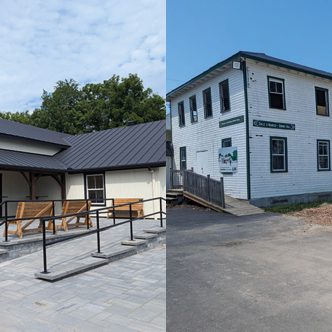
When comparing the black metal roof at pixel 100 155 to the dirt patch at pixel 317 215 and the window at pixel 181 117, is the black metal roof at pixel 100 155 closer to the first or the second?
the dirt patch at pixel 317 215

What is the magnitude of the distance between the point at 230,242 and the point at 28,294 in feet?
8.91

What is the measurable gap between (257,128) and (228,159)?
3.05 meters

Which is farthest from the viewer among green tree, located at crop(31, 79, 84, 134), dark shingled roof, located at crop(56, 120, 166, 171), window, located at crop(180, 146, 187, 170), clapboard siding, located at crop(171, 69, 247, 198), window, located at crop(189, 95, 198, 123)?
green tree, located at crop(31, 79, 84, 134)

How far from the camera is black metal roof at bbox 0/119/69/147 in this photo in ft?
39.5

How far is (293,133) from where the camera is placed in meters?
8.77

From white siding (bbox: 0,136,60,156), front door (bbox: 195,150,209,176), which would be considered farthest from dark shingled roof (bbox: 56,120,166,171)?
front door (bbox: 195,150,209,176)

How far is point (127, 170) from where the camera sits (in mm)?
9898

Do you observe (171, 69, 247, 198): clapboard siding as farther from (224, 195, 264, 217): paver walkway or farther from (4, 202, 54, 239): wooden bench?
(4, 202, 54, 239): wooden bench

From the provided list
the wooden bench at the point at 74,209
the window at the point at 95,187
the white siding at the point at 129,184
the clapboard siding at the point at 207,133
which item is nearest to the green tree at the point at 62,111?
the window at the point at 95,187

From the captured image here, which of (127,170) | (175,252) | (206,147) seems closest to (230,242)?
(175,252)

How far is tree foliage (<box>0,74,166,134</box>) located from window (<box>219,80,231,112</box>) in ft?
48.0

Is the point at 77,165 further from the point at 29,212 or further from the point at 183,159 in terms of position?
the point at 183,159

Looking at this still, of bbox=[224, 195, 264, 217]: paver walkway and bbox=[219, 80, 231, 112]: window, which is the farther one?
bbox=[224, 195, 264, 217]: paver walkway

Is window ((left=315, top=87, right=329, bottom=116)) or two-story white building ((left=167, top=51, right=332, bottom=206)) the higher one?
window ((left=315, top=87, right=329, bottom=116))
